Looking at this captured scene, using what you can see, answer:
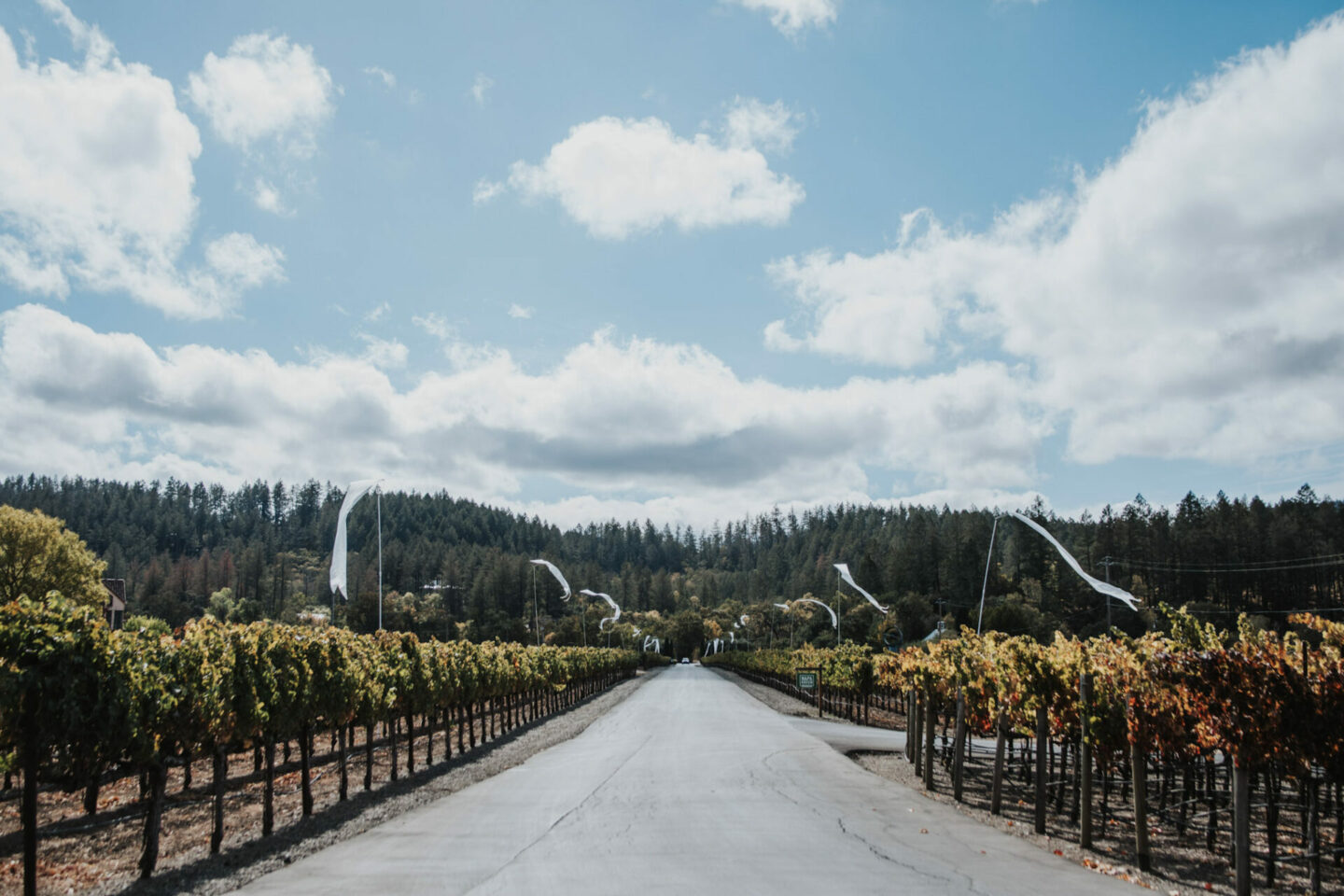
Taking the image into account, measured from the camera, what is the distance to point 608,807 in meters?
15.8

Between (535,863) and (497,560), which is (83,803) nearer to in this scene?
(535,863)

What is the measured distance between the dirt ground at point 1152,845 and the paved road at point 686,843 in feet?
1.96

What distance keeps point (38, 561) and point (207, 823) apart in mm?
45418

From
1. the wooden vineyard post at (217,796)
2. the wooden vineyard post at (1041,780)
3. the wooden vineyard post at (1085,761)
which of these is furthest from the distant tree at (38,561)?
the wooden vineyard post at (1085,761)

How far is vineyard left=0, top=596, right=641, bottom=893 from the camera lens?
1001 cm

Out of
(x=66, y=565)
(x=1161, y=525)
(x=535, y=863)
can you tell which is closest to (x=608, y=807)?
(x=535, y=863)

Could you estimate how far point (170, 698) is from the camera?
1180cm

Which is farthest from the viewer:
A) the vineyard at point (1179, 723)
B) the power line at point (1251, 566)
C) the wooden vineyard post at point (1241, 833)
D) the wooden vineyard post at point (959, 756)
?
the power line at point (1251, 566)

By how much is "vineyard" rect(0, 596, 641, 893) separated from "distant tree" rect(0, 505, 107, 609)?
123ft

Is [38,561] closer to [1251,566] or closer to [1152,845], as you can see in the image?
[1152,845]

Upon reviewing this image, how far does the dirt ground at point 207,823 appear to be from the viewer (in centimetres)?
1204

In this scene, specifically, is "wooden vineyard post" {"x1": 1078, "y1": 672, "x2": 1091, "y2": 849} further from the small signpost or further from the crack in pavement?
the small signpost

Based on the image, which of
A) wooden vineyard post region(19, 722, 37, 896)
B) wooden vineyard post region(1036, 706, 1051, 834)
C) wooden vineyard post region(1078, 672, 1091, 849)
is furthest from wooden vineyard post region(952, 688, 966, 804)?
wooden vineyard post region(19, 722, 37, 896)

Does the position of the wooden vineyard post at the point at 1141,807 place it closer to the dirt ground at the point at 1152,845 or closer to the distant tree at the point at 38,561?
the dirt ground at the point at 1152,845
